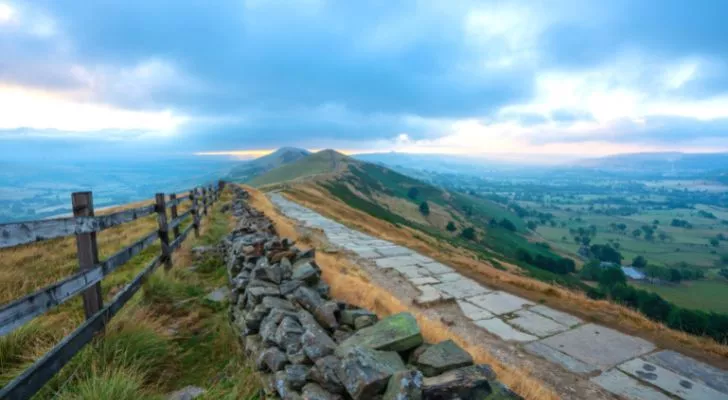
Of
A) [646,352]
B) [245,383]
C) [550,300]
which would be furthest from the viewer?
[550,300]

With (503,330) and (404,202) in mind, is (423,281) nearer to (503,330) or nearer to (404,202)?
(503,330)

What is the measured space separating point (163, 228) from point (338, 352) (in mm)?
5008

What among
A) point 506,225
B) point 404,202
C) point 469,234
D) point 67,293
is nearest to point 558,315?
point 67,293

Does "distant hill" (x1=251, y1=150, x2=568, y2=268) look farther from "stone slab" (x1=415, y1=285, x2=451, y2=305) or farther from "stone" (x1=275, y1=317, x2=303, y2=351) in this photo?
"stone" (x1=275, y1=317, x2=303, y2=351)

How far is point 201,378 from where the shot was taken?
11.6 ft

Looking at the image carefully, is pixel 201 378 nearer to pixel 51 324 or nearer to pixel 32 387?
pixel 32 387

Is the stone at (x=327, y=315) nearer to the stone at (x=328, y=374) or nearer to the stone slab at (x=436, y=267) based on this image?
the stone at (x=328, y=374)

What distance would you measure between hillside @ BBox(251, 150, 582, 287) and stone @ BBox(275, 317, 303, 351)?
41.3 m

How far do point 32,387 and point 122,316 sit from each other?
1.43 m

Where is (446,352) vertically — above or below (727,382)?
above

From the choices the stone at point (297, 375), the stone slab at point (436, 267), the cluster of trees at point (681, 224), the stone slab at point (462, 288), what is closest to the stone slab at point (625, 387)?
the stone slab at point (462, 288)

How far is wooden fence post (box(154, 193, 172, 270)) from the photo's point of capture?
6.49 metres

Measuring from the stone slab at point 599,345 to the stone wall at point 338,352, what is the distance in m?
3.10

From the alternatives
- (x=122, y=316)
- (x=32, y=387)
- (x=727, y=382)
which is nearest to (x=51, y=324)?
(x=122, y=316)
